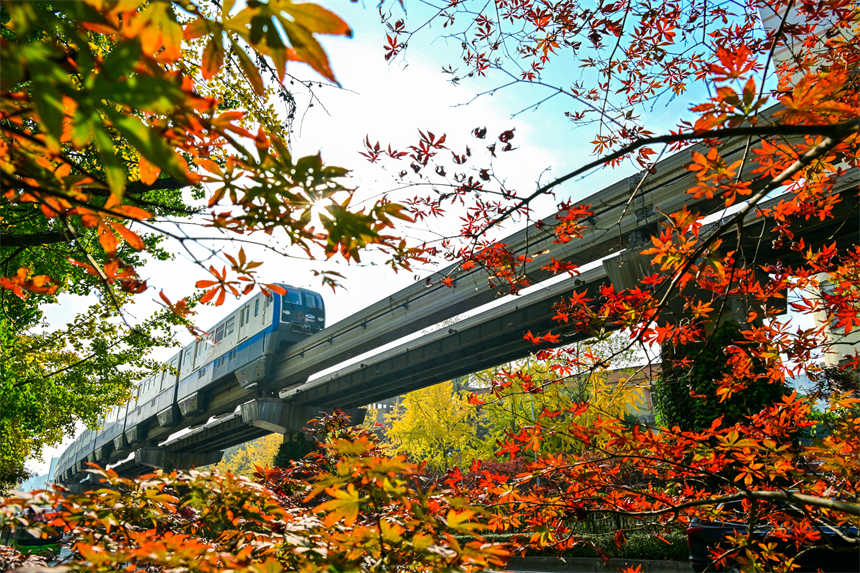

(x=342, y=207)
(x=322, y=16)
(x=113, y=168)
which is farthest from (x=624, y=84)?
(x=113, y=168)

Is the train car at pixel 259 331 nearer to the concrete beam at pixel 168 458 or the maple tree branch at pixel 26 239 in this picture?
the concrete beam at pixel 168 458

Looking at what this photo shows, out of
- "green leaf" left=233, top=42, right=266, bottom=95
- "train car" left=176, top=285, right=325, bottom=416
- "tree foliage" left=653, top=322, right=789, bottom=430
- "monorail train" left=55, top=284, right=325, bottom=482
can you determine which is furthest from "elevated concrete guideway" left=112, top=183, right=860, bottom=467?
"green leaf" left=233, top=42, right=266, bottom=95

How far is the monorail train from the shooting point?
67.6 feet

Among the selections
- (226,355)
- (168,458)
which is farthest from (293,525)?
(168,458)

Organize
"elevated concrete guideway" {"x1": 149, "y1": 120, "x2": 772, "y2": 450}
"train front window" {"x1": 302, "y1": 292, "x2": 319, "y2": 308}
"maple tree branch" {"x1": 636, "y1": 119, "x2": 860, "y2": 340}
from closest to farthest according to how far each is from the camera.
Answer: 1. "maple tree branch" {"x1": 636, "y1": 119, "x2": 860, "y2": 340}
2. "elevated concrete guideway" {"x1": 149, "y1": 120, "x2": 772, "y2": 450}
3. "train front window" {"x1": 302, "y1": 292, "x2": 319, "y2": 308}

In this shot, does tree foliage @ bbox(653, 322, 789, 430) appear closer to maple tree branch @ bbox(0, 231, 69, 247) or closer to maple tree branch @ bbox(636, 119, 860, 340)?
maple tree branch @ bbox(636, 119, 860, 340)

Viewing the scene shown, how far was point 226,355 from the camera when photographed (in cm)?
2316

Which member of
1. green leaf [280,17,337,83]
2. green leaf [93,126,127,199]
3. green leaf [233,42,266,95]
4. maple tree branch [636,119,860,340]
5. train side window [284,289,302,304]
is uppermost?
train side window [284,289,302,304]

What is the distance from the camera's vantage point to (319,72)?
35.8 inches

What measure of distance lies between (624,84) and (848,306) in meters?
2.26

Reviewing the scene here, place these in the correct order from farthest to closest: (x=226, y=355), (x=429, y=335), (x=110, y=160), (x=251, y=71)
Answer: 1. (x=226, y=355)
2. (x=429, y=335)
3. (x=251, y=71)
4. (x=110, y=160)

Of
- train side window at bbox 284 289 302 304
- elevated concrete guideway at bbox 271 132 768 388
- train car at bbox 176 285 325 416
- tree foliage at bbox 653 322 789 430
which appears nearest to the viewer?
tree foliage at bbox 653 322 789 430

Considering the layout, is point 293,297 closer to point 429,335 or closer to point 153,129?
point 429,335

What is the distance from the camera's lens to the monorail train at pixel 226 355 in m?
20.6
